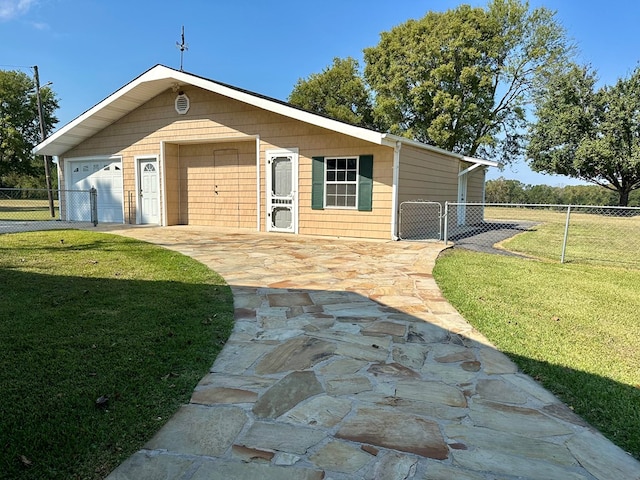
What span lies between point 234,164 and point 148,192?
2.94 m

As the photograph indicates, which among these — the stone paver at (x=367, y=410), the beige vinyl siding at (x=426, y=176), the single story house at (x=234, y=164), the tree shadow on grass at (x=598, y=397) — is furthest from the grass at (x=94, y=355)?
the beige vinyl siding at (x=426, y=176)

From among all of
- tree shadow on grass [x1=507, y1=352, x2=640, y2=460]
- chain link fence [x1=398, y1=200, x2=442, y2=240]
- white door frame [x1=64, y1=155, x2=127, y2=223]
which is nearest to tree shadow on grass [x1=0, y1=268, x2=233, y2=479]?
tree shadow on grass [x1=507, y1=352, x2=640, y2=460]

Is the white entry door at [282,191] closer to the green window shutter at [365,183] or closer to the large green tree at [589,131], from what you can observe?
the green window shutter at [365,183]

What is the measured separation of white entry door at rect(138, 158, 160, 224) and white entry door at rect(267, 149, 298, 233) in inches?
144

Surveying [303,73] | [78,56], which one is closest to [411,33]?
[303,73]

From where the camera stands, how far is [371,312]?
12.4 feet

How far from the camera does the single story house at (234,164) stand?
29.2ft

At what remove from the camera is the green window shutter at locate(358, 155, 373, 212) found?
8.70 meters

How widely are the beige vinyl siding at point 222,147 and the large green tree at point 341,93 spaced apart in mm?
16150

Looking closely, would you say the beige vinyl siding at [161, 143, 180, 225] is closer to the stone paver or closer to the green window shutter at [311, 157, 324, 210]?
the green window shutter at [311, 157, 324, 210]

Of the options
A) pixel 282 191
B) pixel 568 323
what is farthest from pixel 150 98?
pixel 568 323

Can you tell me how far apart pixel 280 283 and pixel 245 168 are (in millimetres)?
6377

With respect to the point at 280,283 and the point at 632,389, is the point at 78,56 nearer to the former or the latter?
the point at 280,283

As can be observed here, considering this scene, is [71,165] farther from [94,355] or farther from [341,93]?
[341,93]
